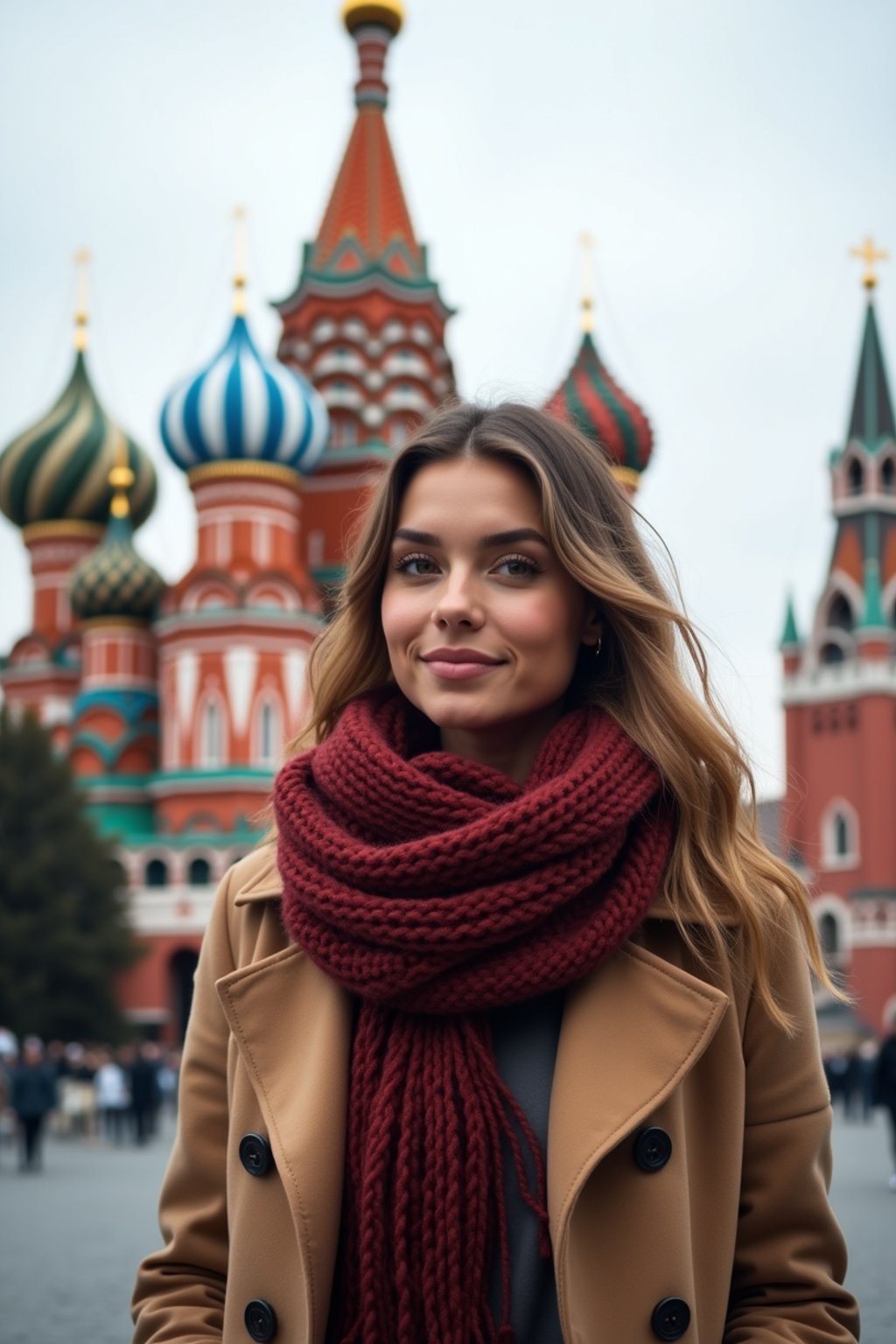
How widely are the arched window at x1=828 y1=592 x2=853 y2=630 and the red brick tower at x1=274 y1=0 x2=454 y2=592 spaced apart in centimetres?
1591

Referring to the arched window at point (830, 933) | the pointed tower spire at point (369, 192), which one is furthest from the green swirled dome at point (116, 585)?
the arched window at point (830, 933)

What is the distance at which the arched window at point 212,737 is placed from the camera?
35969 millimetres

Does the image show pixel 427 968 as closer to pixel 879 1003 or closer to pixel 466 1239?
pixel 466 1239

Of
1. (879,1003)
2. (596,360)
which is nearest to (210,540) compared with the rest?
(596,360)

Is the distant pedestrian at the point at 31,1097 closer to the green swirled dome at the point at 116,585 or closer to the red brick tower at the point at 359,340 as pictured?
the green swirled dome at the point at 116,585

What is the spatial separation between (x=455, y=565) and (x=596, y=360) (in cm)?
4209

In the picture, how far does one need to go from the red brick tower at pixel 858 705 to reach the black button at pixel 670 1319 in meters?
46.3

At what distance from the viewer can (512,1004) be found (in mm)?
2389

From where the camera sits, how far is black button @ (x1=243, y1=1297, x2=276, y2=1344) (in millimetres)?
2318

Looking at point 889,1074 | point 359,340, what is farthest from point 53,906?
point 889,1074

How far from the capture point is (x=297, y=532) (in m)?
40.4

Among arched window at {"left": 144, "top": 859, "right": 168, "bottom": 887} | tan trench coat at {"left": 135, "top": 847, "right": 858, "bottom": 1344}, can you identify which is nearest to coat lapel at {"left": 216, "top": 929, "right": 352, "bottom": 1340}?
tan trench coat at {"left": 135, "top": 847, "right": 858, "bottom": 1344}

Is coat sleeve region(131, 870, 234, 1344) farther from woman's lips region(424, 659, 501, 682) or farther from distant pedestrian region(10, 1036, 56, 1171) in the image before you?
distant pedestrian region(10, 1036, 56, 1171)

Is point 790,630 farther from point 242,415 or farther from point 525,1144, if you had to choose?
point 525,1144
